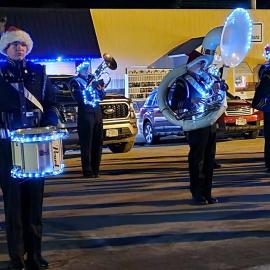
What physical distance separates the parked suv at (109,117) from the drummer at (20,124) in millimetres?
8099

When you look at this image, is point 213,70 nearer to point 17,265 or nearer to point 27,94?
point 27,94

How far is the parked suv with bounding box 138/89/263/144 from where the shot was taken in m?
17.7

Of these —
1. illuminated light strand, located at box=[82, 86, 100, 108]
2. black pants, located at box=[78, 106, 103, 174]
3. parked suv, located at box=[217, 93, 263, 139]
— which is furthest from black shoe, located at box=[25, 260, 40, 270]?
parked suv, located at box=[217, 93, 263, 139]

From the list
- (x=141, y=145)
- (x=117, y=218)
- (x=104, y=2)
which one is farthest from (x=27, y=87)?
(x=104, y=2)

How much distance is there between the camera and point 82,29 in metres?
24.5

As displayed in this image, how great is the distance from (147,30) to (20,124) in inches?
802

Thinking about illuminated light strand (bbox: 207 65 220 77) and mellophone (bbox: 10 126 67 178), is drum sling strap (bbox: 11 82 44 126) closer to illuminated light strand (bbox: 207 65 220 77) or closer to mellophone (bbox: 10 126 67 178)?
mellophone (bbox: 10 126 67 178)

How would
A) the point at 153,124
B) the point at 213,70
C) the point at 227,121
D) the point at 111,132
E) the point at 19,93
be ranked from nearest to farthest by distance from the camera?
the point at 19,93
the point at 213,70
the point at 111,132
the point at 227,121
the point at 153,124

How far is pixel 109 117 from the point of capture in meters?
14.5

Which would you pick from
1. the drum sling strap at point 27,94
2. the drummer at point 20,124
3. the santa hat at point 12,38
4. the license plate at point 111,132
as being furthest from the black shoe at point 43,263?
the license plate at point 111,132

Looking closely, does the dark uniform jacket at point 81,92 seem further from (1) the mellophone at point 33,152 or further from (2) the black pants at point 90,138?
(1) the mellophone at point 33,152

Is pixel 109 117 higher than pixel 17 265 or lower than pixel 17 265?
lower

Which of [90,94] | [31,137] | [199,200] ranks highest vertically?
[31,137]

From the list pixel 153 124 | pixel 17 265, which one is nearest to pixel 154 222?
pixel 17 265
